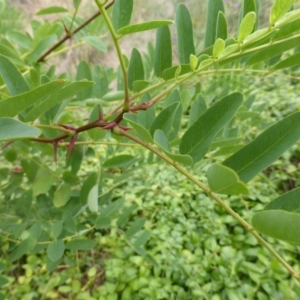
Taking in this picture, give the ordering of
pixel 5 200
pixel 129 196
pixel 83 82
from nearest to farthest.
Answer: pixel 83 82 < pixel 5 200 < pixel 129 196

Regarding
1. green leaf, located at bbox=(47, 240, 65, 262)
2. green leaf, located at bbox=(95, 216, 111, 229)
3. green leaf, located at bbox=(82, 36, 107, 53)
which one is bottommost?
green leaf, located at bbox=(95, 216, 111, 229)

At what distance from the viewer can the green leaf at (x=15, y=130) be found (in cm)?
27

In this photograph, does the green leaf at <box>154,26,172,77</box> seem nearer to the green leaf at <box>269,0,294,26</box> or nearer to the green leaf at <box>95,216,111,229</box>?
the green leaf at <box>269,0,294,26</box>

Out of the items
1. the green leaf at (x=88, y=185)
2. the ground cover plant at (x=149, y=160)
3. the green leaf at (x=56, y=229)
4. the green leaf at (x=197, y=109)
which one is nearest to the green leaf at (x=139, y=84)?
the ground cover plant at (x=149, y=160)

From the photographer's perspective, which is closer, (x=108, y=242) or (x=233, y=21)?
(x=108, y=242)

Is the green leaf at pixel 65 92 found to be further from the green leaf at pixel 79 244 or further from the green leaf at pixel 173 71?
the green leaf at pixel 79 244

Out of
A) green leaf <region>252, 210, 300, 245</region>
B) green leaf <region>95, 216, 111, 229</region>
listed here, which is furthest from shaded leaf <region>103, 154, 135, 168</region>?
green leaf <region>252, 210, 300, 245</region>

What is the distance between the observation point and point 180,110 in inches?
21.4

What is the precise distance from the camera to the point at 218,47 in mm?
389

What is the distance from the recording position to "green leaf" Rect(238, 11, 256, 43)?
350mm

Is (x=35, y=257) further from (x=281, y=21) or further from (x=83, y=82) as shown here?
(x=281, y=21)

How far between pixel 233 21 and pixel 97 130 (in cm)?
303

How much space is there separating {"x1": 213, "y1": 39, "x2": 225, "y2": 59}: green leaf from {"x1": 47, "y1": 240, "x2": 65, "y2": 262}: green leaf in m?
0.47

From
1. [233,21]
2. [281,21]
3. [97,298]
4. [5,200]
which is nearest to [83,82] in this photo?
[281,21]
